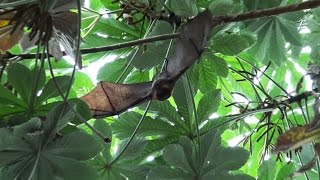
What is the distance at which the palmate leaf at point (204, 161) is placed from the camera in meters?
0.90

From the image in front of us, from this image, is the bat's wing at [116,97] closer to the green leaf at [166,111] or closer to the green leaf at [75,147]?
the green leaf at [75,147]

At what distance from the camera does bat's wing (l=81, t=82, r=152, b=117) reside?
0.79m

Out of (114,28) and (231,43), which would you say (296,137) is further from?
(114,28)

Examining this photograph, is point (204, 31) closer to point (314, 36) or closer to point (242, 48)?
point (242, 48)

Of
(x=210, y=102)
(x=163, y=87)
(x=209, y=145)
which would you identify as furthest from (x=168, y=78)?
(x=210, y=102)

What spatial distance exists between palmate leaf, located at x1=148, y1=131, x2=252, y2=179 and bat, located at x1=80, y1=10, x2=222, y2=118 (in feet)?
0.46

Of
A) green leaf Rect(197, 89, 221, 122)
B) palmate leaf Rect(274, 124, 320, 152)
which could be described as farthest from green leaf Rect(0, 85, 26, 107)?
palmate leaf Rect(274, 124, 320, 152)

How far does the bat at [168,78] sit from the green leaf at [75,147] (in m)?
0.05

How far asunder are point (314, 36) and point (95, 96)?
0.69m

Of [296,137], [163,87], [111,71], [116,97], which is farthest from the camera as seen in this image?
[111,71]

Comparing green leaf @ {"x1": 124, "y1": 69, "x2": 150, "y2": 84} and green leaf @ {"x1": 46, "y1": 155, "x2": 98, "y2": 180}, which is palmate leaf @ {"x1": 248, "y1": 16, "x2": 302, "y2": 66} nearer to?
green leaf @ {"x1": 124, "y1": 69, "x2": 150, "y2": 84}

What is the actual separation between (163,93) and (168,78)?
0.07 ft

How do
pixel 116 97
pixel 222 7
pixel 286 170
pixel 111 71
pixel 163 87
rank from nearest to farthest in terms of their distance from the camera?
pixel 163 87
pixel 116 97
pixel 222 7
pixel 286 170
pixel 111 71

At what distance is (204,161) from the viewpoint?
91cm
